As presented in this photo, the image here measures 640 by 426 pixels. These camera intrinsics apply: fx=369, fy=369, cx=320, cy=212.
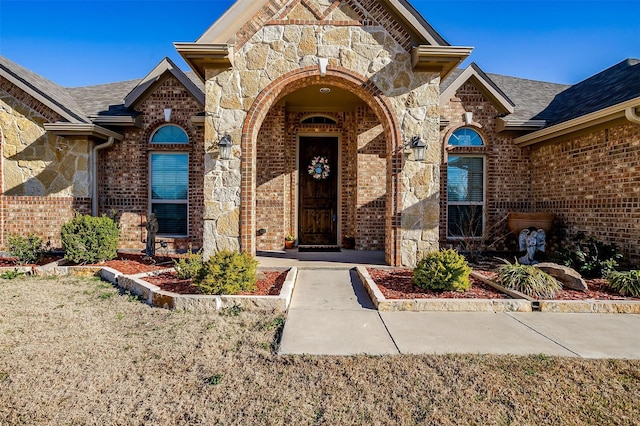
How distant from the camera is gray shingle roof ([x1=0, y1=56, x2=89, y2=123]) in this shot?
8.53 metres

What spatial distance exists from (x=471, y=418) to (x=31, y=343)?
13.5 ft

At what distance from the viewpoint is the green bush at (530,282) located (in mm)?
5250

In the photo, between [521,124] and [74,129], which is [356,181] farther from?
[74,129]

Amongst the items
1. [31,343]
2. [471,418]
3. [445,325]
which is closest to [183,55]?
[31,343]

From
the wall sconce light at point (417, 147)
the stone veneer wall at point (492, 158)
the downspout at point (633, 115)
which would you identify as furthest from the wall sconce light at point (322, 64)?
the downspout at point (633, 115)

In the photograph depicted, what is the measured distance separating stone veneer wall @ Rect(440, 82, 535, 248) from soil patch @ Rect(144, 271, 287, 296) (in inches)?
199

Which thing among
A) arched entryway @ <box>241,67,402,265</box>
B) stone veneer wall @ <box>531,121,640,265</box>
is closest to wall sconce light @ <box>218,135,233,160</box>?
arched entryway @ <box>241,67,402,265</box>

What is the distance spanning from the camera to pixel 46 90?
30.4 feet

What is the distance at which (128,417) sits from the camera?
2506mm

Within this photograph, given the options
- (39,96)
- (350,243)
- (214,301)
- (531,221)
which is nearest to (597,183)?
(531,221)

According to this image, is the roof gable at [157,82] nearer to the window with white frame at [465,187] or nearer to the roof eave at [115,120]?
the roof eave at [115,120]

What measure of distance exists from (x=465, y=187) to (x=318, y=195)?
386 centimetres

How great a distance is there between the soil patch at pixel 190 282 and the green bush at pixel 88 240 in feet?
5.58

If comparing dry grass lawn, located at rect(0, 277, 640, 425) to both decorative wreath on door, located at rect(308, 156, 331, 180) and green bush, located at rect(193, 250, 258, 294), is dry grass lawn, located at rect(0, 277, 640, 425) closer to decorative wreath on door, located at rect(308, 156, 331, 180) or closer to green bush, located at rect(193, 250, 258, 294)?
green bush, located at rect(193, 250, 258, 294)
